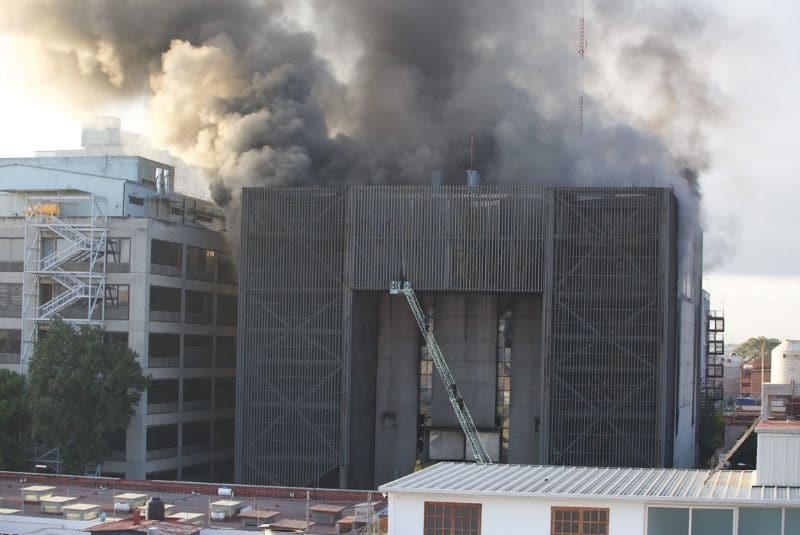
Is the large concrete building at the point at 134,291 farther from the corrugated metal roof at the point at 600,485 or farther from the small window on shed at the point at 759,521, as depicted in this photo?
the small window on shed at the point at 759,521

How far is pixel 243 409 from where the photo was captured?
51375 millimetres

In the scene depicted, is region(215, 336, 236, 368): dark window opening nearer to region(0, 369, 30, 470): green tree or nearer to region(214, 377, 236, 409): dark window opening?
region(214, 377, 236, 409): dark window opening

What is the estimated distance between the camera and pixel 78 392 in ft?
167

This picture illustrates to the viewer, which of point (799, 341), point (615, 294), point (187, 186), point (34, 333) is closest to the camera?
point (615, 294)

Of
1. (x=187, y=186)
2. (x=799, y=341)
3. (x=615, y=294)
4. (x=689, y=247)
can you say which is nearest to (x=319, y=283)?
(x=615, y=294)

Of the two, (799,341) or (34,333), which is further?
(799,341)

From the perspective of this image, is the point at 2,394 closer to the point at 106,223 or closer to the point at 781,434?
the point at 106,223

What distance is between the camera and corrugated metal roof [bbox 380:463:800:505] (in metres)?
27.2

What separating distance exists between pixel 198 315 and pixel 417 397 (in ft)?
38.1

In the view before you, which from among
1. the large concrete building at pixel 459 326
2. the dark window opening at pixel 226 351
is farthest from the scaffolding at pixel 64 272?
the dark window opening at pixel 226 351

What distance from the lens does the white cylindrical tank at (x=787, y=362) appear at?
7669 centimetres

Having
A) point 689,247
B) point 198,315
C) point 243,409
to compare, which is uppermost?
point 689,247

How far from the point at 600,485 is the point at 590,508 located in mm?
1862

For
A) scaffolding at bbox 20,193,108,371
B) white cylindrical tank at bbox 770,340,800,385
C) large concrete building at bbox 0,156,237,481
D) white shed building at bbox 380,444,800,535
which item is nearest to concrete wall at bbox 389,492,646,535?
white shed building at bbox 380,444,800,535
